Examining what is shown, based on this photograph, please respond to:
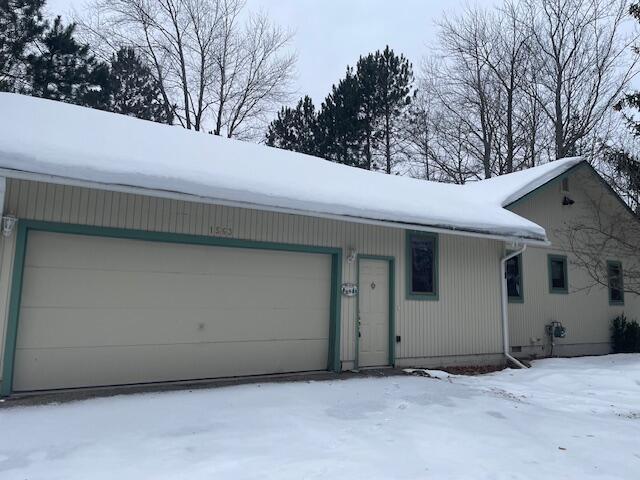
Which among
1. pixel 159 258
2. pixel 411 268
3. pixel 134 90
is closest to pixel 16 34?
pixel 134 90

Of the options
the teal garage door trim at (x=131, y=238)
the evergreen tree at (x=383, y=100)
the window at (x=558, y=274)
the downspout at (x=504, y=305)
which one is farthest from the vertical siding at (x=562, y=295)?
the evergreen tree at (x=383, y=100)

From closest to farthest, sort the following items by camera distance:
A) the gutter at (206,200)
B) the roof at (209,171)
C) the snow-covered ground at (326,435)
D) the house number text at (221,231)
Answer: the snow-covered ground at (326,435)
the gutter at (206,200)
the roof at (209,171)
the house number text at (221,231)

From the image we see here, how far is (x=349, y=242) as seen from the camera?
8188mm

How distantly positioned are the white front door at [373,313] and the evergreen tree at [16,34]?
1253 cm

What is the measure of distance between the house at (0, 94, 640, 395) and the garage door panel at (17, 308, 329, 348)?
2 centimetres

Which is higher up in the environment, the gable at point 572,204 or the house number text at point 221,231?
the gable at point 572,204

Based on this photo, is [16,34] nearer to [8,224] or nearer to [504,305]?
[8,224]

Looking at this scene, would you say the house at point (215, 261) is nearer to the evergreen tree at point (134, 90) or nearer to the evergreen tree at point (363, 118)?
the evergreen tree at point (134, 90)

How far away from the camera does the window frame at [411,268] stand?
872 centimetres

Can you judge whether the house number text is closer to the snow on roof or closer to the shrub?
the snow on roof

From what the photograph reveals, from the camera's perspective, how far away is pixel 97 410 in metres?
5.09

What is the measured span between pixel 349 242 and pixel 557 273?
647 centimetres

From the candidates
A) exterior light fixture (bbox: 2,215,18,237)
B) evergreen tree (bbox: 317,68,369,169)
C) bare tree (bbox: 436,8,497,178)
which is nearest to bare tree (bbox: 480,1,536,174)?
bare tree (bbox: 436,8,497,178)

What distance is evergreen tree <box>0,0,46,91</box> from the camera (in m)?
14.4
